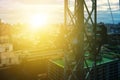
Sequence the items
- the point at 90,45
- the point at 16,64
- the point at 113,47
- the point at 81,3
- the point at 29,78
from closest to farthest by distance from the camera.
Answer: the point at 81,3 < the point at 90,45 < the point at 29,78 < the point at 16,64 < the point at 113,47

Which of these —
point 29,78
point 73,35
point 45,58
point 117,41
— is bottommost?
point 29,78

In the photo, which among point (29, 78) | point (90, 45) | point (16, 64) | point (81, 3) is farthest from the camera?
point (16, 64)

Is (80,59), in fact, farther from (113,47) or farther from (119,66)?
(113,47)

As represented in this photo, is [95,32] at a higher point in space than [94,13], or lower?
lower

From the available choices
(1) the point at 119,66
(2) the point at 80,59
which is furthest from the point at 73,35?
(1) the point at 119,66

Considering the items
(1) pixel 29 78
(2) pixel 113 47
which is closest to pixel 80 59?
(1) pixel 29 78

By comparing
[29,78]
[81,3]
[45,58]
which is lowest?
[29,78]

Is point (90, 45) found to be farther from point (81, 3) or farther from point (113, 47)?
point (113, 47)

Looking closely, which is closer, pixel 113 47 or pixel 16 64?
pixel 16 64

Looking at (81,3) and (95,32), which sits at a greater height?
(81,3)
